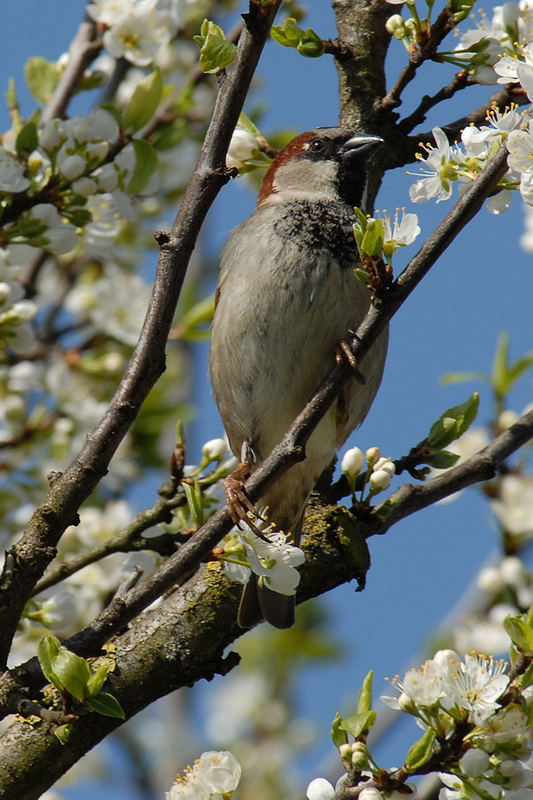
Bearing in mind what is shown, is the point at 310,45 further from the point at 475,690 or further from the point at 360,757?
the point at 360,757

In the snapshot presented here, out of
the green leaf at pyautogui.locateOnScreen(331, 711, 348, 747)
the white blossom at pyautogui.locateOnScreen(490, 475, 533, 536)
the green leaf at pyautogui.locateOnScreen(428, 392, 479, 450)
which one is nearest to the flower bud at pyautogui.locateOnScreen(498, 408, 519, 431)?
the white blossom at pyautogui.locateOnScreen(490, 475, 533, 536)

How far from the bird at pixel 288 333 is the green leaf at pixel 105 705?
0.74 m

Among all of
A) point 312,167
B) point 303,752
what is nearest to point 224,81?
point 312,167

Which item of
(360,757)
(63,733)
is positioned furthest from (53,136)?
(360,757)

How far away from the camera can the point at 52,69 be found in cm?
385

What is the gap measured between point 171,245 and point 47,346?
2618 millimetres

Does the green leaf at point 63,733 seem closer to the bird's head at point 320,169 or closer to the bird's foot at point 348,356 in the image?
the bird's foot at point 348,356

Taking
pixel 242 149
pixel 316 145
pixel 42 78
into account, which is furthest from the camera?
pixel 316 145

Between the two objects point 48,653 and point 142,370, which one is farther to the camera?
point 142,370

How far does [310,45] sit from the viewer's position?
3.00 metres

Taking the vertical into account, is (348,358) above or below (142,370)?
above

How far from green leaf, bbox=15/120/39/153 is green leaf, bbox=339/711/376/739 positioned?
1975 mm

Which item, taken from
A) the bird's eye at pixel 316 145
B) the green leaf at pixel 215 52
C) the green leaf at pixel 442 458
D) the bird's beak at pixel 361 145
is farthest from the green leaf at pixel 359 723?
the bird's eye at pixel 316 145

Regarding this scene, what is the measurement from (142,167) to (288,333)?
2.54 feet
